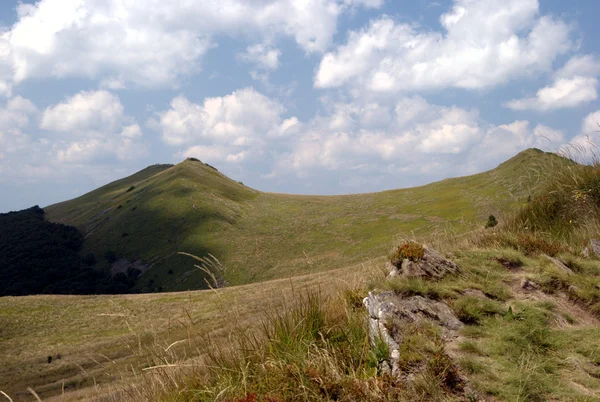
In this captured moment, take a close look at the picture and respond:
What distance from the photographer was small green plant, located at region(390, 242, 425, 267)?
324 inches

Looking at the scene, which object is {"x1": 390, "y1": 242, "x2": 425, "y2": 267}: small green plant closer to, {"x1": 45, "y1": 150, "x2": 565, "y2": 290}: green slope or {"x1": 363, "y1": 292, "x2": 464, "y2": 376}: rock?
{"x1": 363, "y1": 292, "x2": 464, "y2": 376}: rock

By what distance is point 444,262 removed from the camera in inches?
333

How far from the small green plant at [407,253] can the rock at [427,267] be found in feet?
0.26

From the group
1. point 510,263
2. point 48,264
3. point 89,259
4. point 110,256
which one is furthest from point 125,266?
point 510,263

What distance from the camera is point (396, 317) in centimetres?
598

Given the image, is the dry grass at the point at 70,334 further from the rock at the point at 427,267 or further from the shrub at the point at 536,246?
the rock at the point at 427,267

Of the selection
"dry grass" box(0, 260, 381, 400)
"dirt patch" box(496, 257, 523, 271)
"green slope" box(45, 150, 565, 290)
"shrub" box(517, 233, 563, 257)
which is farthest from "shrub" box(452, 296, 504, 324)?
"green slope" box(45, 150, 565, 290)

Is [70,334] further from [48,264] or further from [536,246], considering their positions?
[48,264]

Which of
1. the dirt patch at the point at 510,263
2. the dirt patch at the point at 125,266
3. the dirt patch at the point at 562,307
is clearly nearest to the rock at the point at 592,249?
the dirt patch at the point at 510,263

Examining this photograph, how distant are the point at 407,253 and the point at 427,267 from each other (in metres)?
0.44

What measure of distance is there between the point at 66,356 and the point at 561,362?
38470 millimetres

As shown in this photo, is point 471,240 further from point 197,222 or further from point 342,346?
point 197,222

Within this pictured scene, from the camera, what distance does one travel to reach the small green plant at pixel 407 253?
8234 mm

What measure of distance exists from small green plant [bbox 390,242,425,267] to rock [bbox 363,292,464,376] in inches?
59.4
